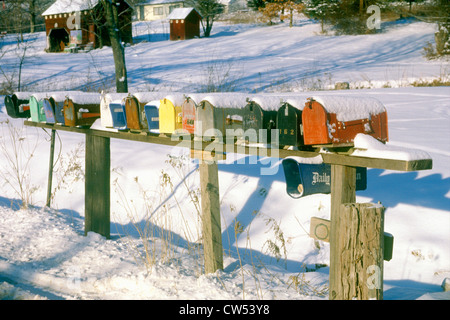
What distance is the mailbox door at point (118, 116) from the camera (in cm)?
340

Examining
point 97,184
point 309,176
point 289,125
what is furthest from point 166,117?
point 97,184

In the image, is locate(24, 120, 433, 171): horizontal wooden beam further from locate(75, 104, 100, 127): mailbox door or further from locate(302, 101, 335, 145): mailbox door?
locate(75, 104, 100, 127): mailbox door

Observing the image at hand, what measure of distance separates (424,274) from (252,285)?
1.30 m

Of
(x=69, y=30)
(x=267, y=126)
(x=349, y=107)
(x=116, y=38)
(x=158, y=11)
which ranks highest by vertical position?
(x=158, y=11)

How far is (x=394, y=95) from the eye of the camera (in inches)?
360

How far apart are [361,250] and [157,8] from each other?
41982 millimetres

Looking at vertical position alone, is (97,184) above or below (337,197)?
below

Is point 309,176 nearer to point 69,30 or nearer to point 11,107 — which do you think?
point 11,107

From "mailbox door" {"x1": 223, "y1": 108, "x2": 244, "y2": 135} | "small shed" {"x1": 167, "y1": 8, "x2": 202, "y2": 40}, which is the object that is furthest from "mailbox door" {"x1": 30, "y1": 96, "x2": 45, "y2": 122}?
"small shed" {"x1": 167, "y1": 8, "x2": 202, "y2": 40}

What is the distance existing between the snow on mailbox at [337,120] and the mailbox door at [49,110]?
255 centimetres

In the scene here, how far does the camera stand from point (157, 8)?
41.3 meters

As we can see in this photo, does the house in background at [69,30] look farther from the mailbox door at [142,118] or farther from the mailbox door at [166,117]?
the mailbox door at [166,117]
